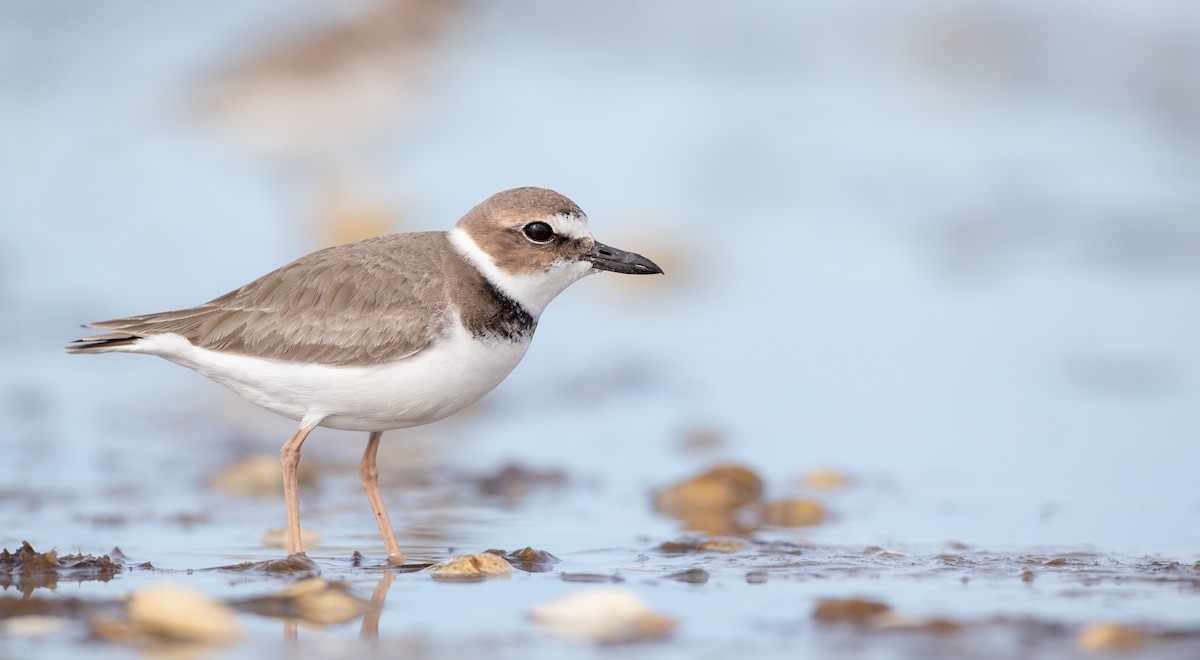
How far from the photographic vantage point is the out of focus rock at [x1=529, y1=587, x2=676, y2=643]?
174 inches

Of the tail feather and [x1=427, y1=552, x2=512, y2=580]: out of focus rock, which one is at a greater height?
the tail feather

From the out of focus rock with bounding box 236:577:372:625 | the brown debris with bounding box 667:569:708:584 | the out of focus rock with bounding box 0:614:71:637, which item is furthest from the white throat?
the out of focus rock with bounding box 0:614:71:637

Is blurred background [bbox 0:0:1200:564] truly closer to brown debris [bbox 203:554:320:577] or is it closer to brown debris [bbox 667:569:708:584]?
brown debris [bbox 203:554:320:577]

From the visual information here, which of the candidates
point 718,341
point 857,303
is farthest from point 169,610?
point 857,303

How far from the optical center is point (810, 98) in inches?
728

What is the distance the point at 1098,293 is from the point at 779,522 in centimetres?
551

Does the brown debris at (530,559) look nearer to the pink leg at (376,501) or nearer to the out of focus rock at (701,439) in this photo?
the pink leg at (376,501)

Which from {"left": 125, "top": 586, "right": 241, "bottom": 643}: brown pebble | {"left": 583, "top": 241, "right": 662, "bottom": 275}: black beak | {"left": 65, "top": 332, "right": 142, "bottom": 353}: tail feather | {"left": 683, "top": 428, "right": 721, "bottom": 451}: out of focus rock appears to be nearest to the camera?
{"left": 125, "top": 586, "right": 241, "bottom": 643}: brown pebble

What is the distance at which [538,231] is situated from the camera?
6.03m

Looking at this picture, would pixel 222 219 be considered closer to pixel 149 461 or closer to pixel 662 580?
pixel 149 461

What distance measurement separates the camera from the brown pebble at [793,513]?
662cm

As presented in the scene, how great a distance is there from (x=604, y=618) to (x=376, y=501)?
5.82 feet

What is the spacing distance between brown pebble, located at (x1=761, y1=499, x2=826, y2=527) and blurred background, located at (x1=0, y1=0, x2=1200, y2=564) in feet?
0.38

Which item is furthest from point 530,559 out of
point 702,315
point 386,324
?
point 702,315
